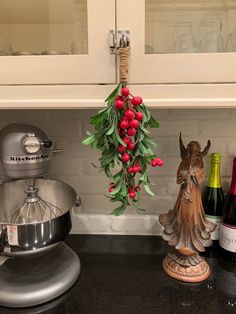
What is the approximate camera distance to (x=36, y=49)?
702mm

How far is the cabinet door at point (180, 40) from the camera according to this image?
651mm

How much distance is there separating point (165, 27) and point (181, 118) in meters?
0.32

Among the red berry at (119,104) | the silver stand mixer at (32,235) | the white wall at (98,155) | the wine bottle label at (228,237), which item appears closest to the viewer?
the red berry at (119,104)

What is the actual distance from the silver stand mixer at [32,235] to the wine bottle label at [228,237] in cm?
40

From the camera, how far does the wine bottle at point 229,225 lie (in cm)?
84

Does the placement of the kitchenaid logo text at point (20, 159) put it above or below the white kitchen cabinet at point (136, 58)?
below

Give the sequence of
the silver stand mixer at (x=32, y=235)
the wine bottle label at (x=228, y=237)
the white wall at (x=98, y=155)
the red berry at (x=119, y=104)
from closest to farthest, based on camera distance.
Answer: the red berry at (x=119, y=104)
the silver stand mixer at (x=32, y=235)
the wine bottle label at (x=228, y=237)
the white wall at (x=98, y=155)

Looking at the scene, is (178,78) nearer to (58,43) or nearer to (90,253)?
(58,43)

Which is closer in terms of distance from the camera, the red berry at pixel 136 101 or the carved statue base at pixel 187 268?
the red berry at pixel 136 101

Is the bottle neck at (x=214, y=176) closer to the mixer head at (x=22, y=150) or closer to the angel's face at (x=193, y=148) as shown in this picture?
the angel's face at (x=193, y=148)

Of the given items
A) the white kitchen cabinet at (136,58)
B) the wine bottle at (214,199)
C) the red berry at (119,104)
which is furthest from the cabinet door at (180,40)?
the wine bottle at (214,199)

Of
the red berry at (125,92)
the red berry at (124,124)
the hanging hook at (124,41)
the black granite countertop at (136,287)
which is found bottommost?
the black granite countertop at (136,287)

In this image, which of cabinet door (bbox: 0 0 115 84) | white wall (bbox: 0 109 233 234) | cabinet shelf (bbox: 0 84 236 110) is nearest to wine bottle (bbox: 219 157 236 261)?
white wall (bbox: 0 109 233 234)

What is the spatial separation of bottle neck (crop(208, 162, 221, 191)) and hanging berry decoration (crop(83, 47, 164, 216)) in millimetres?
330
